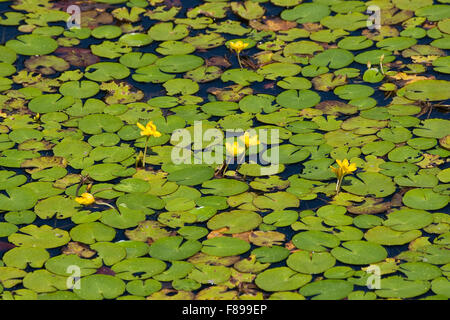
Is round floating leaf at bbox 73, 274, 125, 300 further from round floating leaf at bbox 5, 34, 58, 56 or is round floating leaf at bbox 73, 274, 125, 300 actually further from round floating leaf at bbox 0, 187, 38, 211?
round floating leaf at bbox 5, 34, 58, 56

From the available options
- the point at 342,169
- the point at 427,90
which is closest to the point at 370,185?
the point at 342,169

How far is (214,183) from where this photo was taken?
5.18 m

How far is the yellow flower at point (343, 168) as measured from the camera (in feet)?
16.2

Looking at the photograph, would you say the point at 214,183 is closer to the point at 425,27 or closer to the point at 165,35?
the point at 165,35

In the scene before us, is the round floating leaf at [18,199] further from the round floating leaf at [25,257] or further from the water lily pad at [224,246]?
the water lily pad at [224,246]

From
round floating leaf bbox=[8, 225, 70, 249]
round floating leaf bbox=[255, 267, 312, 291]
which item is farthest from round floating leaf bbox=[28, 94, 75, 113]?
round floating leaf bbox=[255, 267, 312, 291]

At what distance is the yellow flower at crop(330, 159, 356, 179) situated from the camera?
194 inches

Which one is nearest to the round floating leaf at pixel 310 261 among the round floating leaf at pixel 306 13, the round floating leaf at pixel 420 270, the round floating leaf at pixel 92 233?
the round floating leaf at pixel 420 270

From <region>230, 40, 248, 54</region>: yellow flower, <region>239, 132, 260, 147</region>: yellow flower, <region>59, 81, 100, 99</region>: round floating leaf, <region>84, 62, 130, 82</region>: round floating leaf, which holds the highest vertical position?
<region>230, 40, 248, 54</region>: yellow flower

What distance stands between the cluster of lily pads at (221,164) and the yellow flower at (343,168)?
0.5 inches

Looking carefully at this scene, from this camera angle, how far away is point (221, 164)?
532 cm

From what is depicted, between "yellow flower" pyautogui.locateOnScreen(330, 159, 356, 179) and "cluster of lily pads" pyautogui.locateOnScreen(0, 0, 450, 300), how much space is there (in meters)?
0.01

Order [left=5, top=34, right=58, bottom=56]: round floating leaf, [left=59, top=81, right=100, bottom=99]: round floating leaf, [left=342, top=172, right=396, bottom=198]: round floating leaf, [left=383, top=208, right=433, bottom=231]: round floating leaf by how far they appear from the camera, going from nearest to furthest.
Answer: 1. [left=383, top=208, right=433, bottom=231]: round floating leaf
2. [left=342, top=172, right=396, bottom=198]: round floating leaf
3. [left=59, top=81, right=100, bottom=99]: round floating leaf
4. [left=5, top=34, right=58, bottom=56]: round floating leaf

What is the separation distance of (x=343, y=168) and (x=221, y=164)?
808mm
